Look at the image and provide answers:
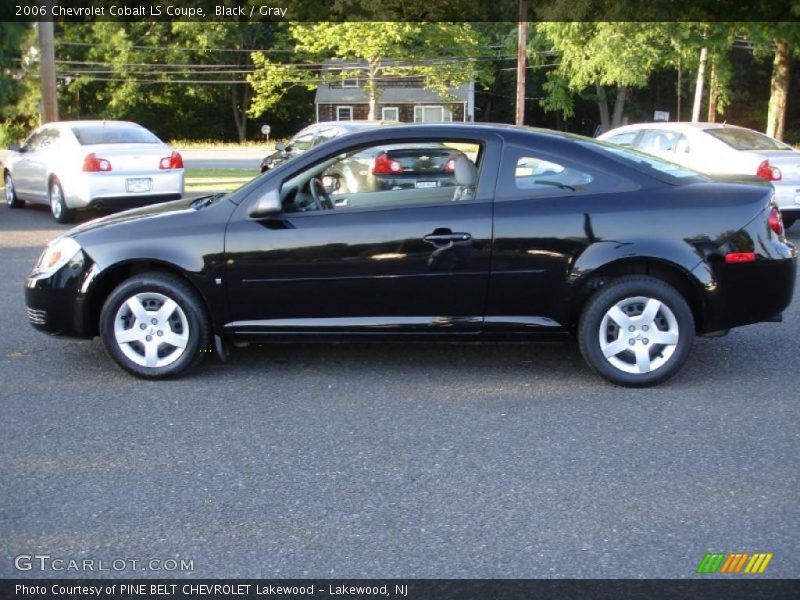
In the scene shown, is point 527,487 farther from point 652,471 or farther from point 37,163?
point 37,163

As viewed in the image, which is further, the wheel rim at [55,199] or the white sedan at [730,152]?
the wheel rim at [55,199]

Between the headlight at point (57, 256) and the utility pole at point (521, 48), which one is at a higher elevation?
the utility pole at point (521, 48)

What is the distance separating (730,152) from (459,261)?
27.8 ft

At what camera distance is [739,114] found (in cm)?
6619

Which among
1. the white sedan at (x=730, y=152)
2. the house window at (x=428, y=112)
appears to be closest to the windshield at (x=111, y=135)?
the white sedan at (x=730, y=152)

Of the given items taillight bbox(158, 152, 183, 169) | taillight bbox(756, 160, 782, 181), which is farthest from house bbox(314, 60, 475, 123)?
taillight bbox(756, 160, 782, 181)

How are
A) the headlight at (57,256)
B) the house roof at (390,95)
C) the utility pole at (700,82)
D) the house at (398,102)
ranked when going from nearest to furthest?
the headlight at (57,256), the utility pole at (700,82), the house at (398,102), the house roof at (390,95)

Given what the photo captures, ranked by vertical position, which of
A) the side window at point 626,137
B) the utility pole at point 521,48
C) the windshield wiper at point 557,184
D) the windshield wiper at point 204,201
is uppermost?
the utility pole at point 521,48

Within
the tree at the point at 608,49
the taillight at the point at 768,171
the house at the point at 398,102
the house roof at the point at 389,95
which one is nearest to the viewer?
the taillight at the point at 768,171

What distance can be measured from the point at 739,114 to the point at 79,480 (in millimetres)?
68207

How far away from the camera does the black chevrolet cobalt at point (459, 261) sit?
5.79 meters

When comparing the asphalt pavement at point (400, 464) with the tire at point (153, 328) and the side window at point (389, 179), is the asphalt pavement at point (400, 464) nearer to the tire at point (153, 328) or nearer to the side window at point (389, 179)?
the tire at point (153, 328)

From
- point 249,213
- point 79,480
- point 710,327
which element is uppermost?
point 249,213
